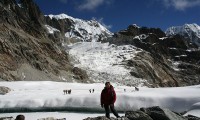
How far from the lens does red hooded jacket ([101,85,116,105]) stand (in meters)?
14.8

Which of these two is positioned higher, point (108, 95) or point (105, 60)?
point (105, 60)

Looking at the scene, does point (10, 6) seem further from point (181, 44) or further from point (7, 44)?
point (181, 44)

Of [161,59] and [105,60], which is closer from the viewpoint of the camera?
[105,60]

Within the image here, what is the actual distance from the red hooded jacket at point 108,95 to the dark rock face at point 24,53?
6108 cm

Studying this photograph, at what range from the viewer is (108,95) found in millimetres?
14828

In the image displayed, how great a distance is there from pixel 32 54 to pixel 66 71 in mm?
11389

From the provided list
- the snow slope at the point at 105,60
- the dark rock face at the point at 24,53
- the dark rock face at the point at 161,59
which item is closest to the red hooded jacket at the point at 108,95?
the dark rock face at the point at 24,53

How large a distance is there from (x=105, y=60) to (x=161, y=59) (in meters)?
29.9

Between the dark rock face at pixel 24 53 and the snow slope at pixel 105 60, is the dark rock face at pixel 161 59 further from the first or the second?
the dark rock face at pixel 24 53

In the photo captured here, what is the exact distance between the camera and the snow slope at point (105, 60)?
113 m

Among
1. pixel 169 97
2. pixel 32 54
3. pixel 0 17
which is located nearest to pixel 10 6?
pixel 0 17

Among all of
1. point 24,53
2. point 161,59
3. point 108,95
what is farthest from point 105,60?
point 108,95

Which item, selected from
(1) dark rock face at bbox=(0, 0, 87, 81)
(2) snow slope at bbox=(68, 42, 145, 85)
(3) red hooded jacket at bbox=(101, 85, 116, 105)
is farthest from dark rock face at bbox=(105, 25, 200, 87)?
(3) red hooded jacket at bbox=(101, 85, 116, 105)

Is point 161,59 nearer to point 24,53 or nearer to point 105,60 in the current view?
point 105,60
